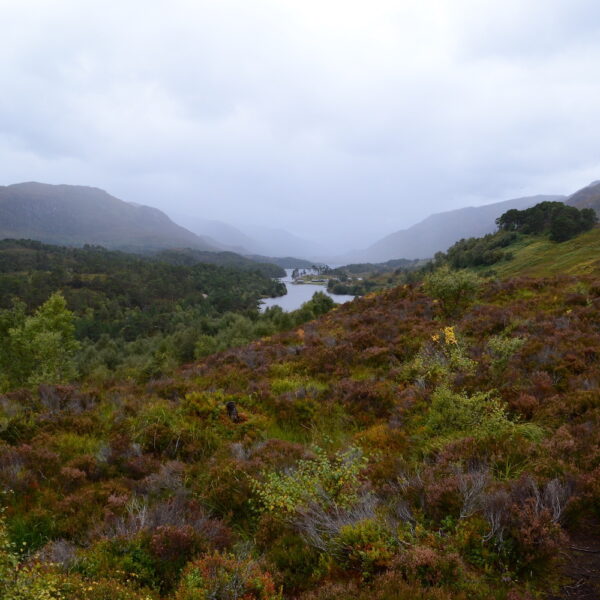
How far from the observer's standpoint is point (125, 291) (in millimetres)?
138750

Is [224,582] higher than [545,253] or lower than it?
lower

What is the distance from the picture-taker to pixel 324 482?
504 cm

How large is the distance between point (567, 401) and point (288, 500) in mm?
5477

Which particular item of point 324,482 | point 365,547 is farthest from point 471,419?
point 365,547

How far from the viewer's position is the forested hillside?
361 centimetres

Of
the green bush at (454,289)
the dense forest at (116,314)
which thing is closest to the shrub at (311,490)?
the green bush at (454,289)

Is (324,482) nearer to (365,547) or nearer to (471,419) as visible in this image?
(365,547)

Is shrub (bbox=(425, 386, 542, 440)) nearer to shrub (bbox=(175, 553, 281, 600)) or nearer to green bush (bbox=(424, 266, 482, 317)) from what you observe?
shrub (bbox=(175, 553, 281, 600))

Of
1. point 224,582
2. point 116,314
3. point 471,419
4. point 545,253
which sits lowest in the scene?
point 116,314

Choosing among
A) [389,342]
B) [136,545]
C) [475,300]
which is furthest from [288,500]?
[475,300]

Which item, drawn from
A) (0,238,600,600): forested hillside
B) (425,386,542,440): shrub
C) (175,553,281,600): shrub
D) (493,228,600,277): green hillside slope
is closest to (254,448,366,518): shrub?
(0,238,600,600): forested hillside

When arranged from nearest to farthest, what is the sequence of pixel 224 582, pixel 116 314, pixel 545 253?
pixel 224 582
pixel 545 253
pixel 116 314

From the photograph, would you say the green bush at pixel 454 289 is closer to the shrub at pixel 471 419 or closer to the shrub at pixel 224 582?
the shrub at pixel 471 419

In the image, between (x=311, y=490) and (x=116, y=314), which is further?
(x=116, y=314)
